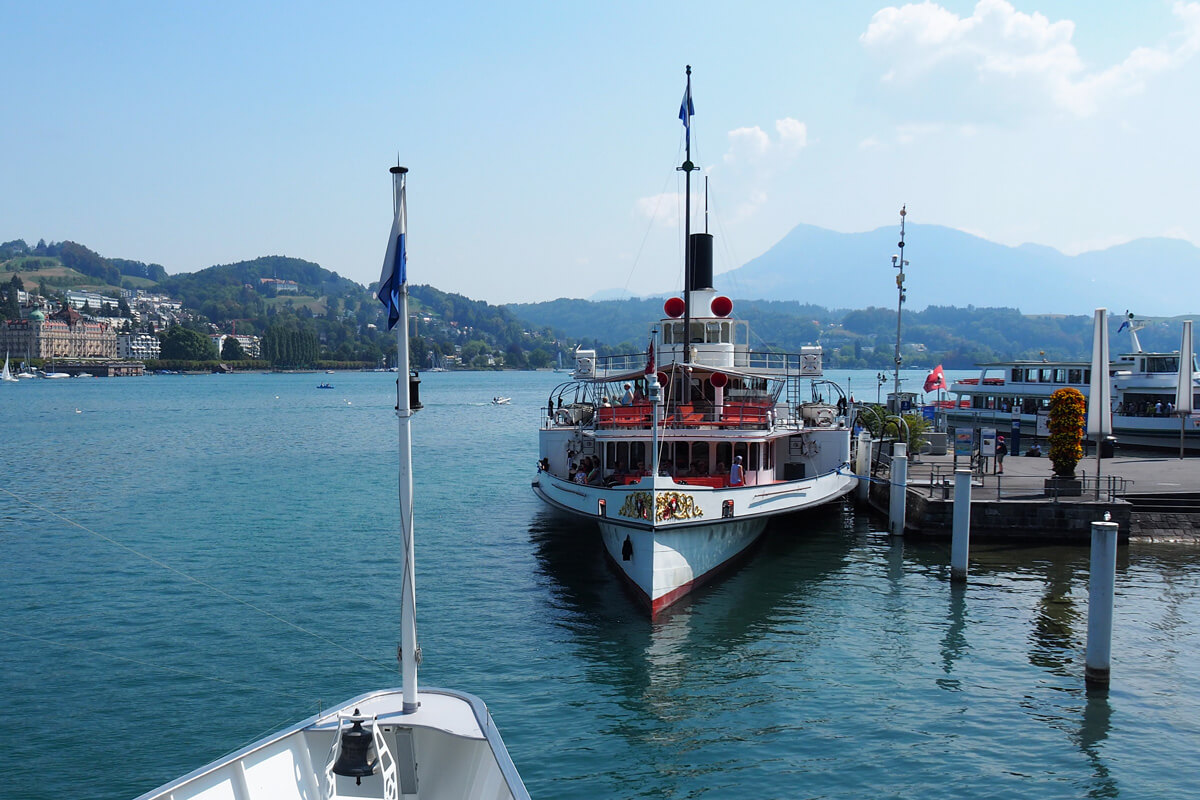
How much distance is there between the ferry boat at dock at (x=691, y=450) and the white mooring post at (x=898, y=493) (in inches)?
73.0

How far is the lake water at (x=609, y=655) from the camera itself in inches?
552

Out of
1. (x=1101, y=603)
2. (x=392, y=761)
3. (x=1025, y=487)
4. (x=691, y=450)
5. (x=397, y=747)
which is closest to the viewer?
(x=392, y=761)

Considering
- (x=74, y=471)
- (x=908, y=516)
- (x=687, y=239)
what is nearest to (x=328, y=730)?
(x=687, y=239)

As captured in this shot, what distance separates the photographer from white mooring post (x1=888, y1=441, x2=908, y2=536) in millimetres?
29856

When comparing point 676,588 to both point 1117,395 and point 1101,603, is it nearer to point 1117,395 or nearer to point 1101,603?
point 1101,603

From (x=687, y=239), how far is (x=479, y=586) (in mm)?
13054

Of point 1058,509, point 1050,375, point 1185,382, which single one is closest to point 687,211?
point 1058,509

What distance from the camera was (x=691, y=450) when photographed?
26703mm

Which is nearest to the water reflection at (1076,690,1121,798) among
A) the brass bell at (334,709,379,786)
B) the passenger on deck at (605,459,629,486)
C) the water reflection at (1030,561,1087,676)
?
the water reflection at (1030,561,1087,676)

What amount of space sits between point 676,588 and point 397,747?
12748 mm

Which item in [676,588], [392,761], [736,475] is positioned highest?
[736,475]

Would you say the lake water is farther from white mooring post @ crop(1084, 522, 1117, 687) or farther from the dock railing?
the dock railing

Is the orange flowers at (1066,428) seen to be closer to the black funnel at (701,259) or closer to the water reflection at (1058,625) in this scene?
the water reflection at (1058,625)

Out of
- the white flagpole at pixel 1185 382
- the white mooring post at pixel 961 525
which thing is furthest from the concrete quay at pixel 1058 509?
the white flagpole at pixel 1185 382
